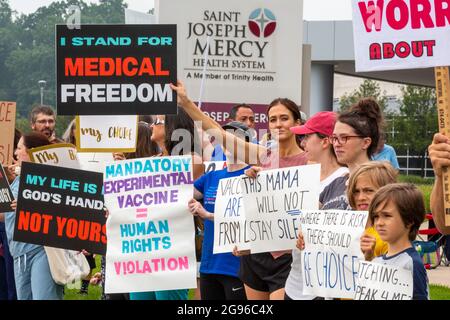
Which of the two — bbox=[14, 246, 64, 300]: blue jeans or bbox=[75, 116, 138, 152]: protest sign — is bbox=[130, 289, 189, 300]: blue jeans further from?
bbox=[14, 246, 64, 300]: blue jeans

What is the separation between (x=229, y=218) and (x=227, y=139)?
55cm

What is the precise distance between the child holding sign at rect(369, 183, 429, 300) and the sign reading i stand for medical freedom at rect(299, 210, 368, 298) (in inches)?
17.7

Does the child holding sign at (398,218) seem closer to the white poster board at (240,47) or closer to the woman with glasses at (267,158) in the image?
the woman with glasses at (267,158)

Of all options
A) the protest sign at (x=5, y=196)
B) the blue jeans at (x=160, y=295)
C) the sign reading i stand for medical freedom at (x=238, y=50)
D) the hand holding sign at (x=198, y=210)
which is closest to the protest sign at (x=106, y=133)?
the hand holding sign at (x=198, y=210)

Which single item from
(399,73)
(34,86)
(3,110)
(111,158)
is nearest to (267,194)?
(111,158)

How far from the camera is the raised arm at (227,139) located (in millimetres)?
7629

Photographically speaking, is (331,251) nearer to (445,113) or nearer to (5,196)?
(445,113)

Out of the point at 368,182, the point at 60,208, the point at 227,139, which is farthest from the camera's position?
the point at 60,208

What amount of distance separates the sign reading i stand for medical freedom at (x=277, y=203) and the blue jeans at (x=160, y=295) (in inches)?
32.4

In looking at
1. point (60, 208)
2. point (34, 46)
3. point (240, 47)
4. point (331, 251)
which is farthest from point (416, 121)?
point (331, 251)

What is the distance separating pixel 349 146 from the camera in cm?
697

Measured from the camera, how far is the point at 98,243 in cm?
869

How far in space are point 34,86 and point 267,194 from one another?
87.9 m
